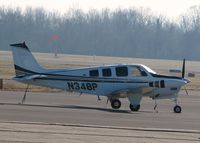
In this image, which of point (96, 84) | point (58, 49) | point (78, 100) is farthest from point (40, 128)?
point (58, 49)

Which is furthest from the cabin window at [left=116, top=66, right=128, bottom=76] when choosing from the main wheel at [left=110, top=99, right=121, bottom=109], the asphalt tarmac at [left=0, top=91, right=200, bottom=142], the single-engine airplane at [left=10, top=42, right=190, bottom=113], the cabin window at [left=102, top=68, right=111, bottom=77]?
the asphalt tarmac at [left=0, top=91, right=200, bottom=142]

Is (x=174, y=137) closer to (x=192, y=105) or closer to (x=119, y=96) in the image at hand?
(x=119, y=96)

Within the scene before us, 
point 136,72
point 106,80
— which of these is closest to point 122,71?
point 136,72

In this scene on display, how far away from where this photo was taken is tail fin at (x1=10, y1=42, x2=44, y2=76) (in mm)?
28422

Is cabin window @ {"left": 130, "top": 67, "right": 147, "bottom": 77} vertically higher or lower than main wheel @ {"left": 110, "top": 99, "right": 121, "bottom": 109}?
higher

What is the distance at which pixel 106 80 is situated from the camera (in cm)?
2838

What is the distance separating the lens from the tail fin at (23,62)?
28422 mm

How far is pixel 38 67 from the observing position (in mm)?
28547

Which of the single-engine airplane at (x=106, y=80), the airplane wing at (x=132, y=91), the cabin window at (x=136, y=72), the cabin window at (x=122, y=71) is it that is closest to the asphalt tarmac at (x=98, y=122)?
the airplane wing at (x=132, y=91)

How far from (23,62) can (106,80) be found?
351 centimetres

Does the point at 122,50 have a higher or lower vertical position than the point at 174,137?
lower

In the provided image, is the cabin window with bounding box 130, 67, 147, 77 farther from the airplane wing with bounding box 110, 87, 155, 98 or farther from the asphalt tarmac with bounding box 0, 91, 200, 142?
the asphalt tarmac with bounding box 0, 91, 200, 142

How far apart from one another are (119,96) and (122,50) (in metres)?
162

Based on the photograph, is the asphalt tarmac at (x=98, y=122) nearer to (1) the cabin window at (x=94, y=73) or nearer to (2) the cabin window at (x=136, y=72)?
(2) the cabin window at (x=136, y=72)
